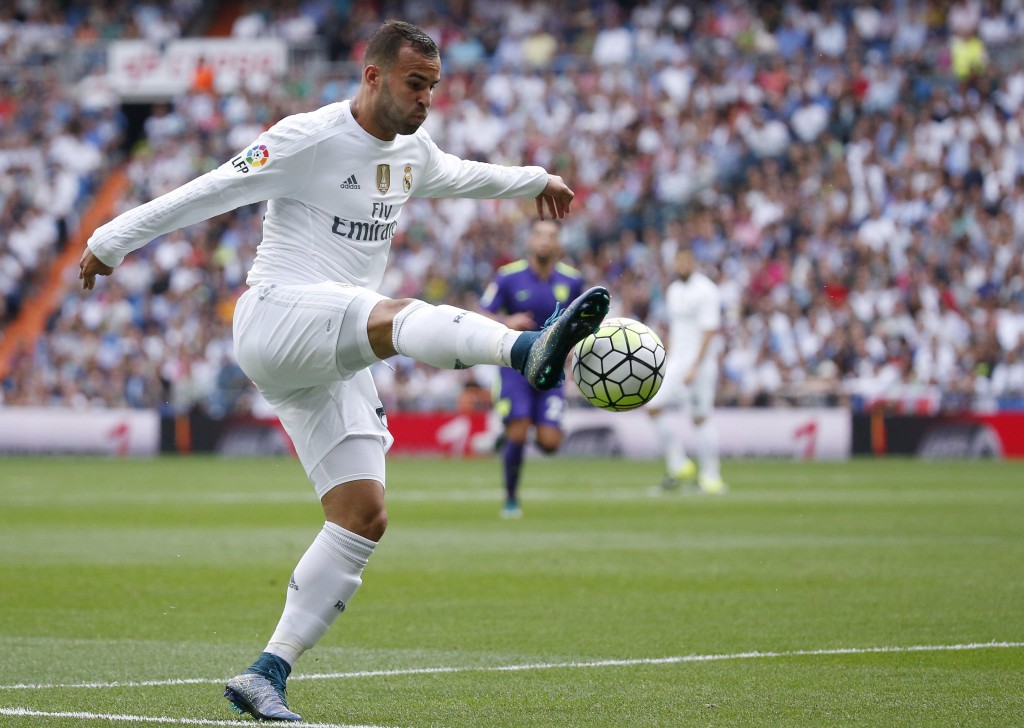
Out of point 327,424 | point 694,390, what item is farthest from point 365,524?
point 694,390

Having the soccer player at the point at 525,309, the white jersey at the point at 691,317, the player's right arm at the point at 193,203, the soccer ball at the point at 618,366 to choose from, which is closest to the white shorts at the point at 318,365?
the player's right arm at the point at 193,203

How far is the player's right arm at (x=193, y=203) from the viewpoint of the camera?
19.9ft

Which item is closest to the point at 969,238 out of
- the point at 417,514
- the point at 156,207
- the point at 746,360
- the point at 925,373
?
the point at 925,373

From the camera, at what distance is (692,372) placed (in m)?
18.8

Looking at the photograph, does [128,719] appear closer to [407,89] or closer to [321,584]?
[321,584]

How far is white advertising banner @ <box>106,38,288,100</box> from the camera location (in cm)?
3625

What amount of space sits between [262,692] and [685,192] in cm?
2477

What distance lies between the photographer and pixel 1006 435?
25938mm

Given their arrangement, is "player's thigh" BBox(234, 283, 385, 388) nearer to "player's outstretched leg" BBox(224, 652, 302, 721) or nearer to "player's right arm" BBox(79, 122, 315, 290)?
"player's right arm" BBox(79, 122, 315, 290)

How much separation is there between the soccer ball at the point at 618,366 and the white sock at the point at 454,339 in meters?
0.33

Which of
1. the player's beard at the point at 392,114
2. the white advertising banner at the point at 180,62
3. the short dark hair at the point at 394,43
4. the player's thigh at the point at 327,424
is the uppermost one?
the white advertising banner at the point at 180,62

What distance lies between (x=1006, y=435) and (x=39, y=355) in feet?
59.1

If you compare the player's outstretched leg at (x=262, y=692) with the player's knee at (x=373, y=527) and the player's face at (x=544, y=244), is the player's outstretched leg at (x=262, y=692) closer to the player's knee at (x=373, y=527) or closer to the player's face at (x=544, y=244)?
the player's knee at (x=373, y=527)

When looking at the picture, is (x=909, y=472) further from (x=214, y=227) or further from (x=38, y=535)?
(x=214, y=227)
